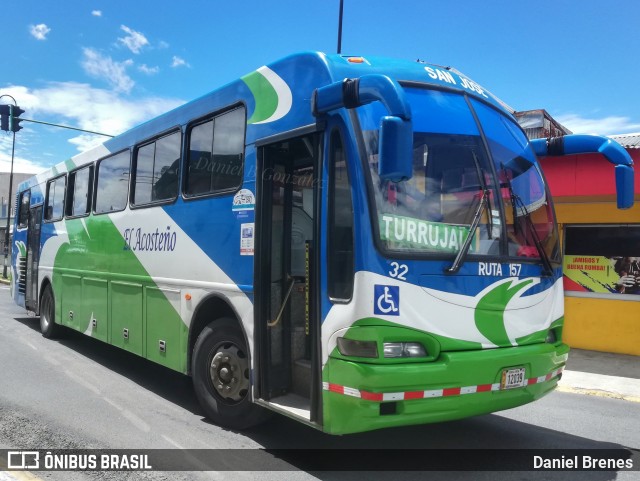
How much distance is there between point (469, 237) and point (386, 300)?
87 centimetres

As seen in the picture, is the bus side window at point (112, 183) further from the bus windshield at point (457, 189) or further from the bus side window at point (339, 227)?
the bus windshield at point (457, 189)

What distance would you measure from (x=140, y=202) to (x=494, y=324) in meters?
4.86

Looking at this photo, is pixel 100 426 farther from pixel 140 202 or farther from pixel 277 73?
pixel 277 73

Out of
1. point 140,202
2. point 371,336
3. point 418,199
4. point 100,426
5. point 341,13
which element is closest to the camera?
point 371,336

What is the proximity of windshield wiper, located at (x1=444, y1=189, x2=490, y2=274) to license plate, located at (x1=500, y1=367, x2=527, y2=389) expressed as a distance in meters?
0.92

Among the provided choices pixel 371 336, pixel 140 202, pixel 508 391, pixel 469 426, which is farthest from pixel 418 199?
pixel 140 202

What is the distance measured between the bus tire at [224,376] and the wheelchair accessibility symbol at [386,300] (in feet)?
5.44

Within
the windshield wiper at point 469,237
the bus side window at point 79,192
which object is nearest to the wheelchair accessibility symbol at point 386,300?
the windshield wiper at point 469,237

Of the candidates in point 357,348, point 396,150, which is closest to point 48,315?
point 357,348

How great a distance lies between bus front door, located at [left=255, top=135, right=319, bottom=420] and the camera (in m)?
4.73

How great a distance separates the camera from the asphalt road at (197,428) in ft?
14.5

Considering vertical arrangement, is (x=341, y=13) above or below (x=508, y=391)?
above

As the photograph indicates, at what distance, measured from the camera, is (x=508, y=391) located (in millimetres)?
4234

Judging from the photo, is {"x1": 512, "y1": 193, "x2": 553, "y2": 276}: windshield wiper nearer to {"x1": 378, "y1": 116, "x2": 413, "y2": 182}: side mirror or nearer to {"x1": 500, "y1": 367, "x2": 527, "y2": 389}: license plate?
{"x1": 500, "y1": 367, "x2": 527, "y2": 389}: license plate
